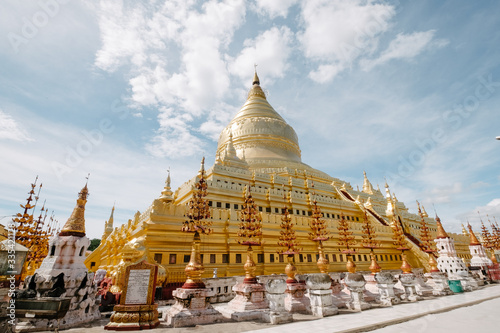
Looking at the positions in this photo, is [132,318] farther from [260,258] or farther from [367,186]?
[367,186]

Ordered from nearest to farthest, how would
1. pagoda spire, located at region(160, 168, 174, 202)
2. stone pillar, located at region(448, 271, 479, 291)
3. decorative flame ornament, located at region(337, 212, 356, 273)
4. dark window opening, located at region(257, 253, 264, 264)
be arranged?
decorative flame ornament, located at region(337, 212, 356, 273), stone pillar, located at region(448, 271, 479, 291), dark window opening, located at region(257, 253, 264, 264), pagoda spire, located at region(160, 168, 174, 202)

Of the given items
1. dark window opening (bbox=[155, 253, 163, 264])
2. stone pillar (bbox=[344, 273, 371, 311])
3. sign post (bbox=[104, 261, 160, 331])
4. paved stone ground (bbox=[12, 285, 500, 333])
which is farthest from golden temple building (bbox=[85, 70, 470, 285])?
stone pillar (bbox=[344, 273, 371, 311])

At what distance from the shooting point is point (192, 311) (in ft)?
27.7

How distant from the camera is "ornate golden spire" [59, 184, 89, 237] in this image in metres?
10.1

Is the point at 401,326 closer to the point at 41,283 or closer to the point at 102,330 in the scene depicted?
the point at 102,330

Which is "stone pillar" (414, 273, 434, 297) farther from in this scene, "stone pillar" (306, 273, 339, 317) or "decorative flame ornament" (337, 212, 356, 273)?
"stone pillar" (306, 273, 339, 317)

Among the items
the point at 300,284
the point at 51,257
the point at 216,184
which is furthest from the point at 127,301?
the point at 216,184

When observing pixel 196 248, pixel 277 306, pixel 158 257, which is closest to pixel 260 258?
pixel 158 257

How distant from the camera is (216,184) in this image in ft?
79.0

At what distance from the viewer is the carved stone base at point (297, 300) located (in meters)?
10.1

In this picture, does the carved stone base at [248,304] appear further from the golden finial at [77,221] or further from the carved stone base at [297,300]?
the golden finial at [77,221]

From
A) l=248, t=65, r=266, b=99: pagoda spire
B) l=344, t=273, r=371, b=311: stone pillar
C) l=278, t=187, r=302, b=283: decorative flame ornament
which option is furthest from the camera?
l=248, t=65, r=266, b=99: pagoda spire

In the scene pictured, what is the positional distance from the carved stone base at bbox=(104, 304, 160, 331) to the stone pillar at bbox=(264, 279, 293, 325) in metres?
3.93

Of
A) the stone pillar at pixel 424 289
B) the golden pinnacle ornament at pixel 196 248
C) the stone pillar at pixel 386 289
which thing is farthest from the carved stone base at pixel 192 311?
the stone pillar at pixel 424 289
